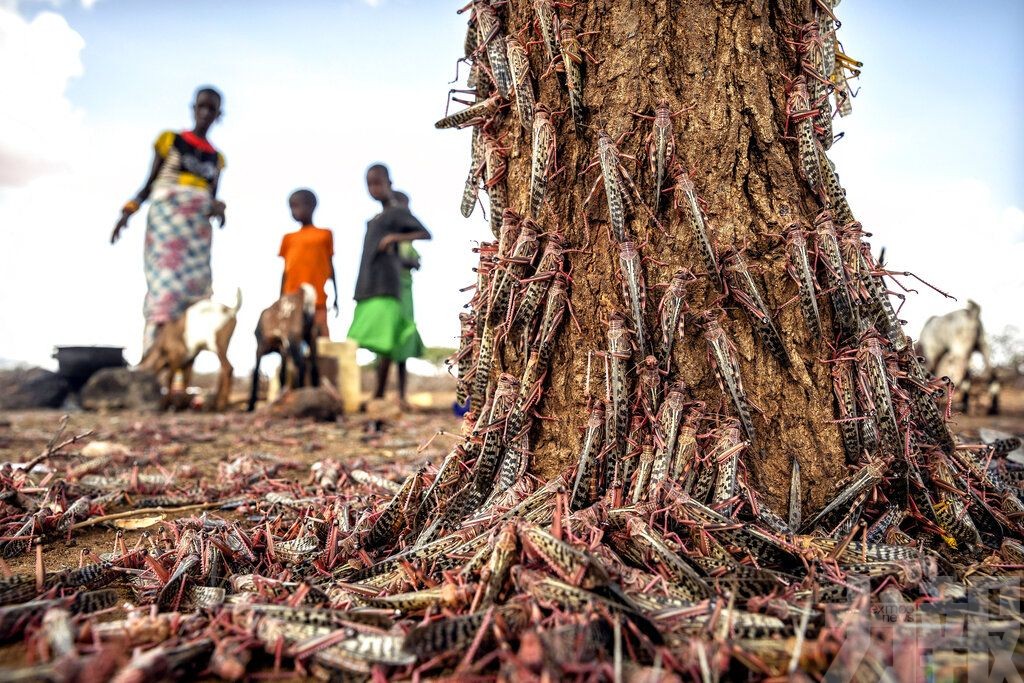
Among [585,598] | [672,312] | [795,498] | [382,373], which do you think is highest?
[672,312]

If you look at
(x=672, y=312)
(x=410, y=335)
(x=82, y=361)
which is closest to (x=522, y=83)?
(x=672, y=312)

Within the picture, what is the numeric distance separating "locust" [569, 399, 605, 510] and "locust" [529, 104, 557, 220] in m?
0.70

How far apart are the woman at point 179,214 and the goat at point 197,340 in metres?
0.21

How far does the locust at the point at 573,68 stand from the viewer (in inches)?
82.1

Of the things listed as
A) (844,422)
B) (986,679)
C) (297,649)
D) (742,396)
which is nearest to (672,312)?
(742,396)

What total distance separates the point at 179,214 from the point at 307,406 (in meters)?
3.96

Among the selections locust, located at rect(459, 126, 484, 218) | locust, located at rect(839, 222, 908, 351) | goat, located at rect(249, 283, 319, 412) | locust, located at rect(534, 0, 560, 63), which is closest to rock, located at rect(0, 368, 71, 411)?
goat, located at rect(249, 283, 319, 412)

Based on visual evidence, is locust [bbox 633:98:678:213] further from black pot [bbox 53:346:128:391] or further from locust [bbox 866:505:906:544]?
black pot [bbox 53:346:128:391]

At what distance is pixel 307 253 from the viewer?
992 centimetres

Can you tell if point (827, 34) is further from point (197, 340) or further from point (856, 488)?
point (197, 340)

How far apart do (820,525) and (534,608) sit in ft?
3.31

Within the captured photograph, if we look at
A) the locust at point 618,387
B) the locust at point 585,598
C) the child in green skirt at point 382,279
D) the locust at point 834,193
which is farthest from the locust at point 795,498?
the child in green skirt at point 382,279

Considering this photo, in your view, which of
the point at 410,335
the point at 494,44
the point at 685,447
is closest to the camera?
the point at 685,447

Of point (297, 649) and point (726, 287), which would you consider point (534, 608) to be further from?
point (726, 287)
